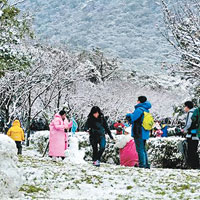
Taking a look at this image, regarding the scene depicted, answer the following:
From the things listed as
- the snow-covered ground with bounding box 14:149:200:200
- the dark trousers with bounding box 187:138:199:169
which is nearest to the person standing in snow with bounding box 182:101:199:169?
the dark trousers with bounding box 187:138:199:169

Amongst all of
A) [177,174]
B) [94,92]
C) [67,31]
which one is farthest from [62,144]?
[67,31]

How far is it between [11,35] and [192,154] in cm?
603

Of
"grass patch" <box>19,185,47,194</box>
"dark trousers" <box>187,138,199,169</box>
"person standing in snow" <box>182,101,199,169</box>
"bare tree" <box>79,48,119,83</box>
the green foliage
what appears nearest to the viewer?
"grass patch" <box>19,185,47,194</box>

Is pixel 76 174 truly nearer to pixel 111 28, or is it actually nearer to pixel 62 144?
pixel 62 144

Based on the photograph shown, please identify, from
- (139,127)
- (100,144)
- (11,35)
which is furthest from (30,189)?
(11,35)

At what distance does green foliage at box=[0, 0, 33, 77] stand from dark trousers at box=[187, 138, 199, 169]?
538 centimetres

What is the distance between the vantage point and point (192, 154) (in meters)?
7.79

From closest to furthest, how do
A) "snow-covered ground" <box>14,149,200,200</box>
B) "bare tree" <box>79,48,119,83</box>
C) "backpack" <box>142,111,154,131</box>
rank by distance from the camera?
1. "snow-covered ground" <box>14,149,200,200</box>
2. "backpack" <box>142,111,154,131</box>
3. "bare tree" <box>79,48,119,83</box>

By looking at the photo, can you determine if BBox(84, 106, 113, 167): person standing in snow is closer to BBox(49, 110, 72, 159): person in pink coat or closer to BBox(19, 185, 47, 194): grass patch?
BBox(49, 110, 72, 159): person in pink coat

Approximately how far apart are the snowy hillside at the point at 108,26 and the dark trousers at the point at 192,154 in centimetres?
5643

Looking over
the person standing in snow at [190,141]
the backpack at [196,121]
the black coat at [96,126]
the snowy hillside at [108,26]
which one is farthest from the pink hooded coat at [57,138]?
the snowy hillside at [108,26]

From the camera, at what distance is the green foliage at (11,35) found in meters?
9.77

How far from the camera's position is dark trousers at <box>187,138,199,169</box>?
302 inches

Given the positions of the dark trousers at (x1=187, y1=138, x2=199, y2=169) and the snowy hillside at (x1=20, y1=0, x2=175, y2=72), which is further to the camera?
the snowy hillside at (x1=20, y1=0, x2=175, y2=72)
